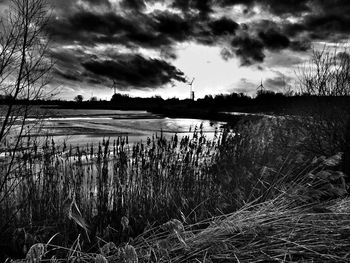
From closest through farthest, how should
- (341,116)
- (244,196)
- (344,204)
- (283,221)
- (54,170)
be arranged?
(283,221) → (344,204) → (244,196) → (54,170) → (341,116)

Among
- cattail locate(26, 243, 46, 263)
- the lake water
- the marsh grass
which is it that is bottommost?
the lake water

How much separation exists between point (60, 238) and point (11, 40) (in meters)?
2.56

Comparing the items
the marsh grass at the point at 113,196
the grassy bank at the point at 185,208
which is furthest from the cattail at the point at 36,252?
the marsh grass at the point at 113,196

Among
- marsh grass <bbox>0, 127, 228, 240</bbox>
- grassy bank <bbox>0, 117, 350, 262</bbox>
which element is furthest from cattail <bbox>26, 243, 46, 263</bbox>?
marsh grass <bbox>0, 127, 228, 240</bbox>

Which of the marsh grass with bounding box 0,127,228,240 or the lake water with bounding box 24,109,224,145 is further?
the lake water with bounding box 24,109,224,145

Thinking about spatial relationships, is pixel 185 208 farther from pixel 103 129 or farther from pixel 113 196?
pixel 103 129

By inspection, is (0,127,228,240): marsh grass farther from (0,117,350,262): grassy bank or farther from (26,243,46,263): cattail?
(26,243,46,263): cattail

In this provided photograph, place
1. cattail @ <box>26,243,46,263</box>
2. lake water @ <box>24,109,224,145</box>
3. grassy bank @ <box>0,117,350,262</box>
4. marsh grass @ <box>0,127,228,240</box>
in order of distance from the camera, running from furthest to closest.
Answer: lake water @ <box>24,109,224,145</box> < marsh grass @ <box>0,127,228,240</box> < grassy bank @ <box>0,117,350,262</box> < cattail @ <box>26,243,46,263</box>

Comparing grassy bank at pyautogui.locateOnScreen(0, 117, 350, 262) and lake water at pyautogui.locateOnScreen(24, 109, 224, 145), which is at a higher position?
grassy bank at pyautogui.locateOnScreen(0, 117, 350, 262)

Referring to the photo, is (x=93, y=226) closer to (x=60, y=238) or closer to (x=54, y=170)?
(x=60, y=238)

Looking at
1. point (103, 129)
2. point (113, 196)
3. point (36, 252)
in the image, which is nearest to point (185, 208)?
point (113, 196)

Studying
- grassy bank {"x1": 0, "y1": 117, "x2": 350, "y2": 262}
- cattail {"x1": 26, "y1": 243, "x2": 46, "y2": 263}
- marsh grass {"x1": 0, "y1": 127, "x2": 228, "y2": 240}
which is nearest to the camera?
cattail {"x1": 26, "y1": 243, "x2": 46, "y2": 263}

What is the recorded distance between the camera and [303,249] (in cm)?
271

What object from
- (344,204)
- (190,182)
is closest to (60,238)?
(190,182)
